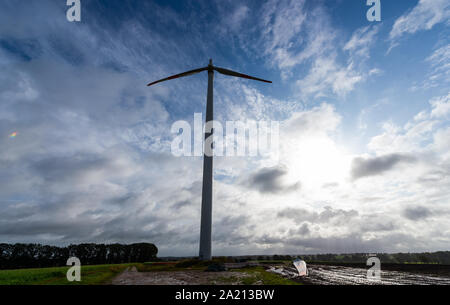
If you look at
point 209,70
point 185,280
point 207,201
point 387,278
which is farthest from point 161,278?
point 209,70

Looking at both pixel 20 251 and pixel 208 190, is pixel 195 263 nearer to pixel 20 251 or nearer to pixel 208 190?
pixel 208 190

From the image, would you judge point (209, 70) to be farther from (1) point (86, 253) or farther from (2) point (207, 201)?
(1) point (86, 253)

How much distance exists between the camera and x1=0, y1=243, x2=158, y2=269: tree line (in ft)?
460

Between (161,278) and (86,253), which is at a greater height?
(161,278)

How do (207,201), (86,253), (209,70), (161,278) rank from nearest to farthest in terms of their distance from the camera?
1. (161,278)
2. (207,201)
3. (209,70)
4. (86,253)

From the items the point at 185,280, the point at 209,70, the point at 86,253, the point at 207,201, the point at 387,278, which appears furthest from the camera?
the point at 86,253

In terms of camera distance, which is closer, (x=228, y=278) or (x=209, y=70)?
(x=228, y=278)

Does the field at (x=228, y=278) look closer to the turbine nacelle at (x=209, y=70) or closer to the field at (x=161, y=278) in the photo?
the field at (x=161, y=278)

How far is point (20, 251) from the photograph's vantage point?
459 ft

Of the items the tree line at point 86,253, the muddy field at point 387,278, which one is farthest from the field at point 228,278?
the tree line at point 86,253

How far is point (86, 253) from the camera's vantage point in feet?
511

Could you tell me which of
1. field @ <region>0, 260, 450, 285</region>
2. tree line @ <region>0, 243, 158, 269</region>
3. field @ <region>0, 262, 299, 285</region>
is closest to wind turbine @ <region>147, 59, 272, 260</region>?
field @ <region>0, 260, 450, 285</region>
